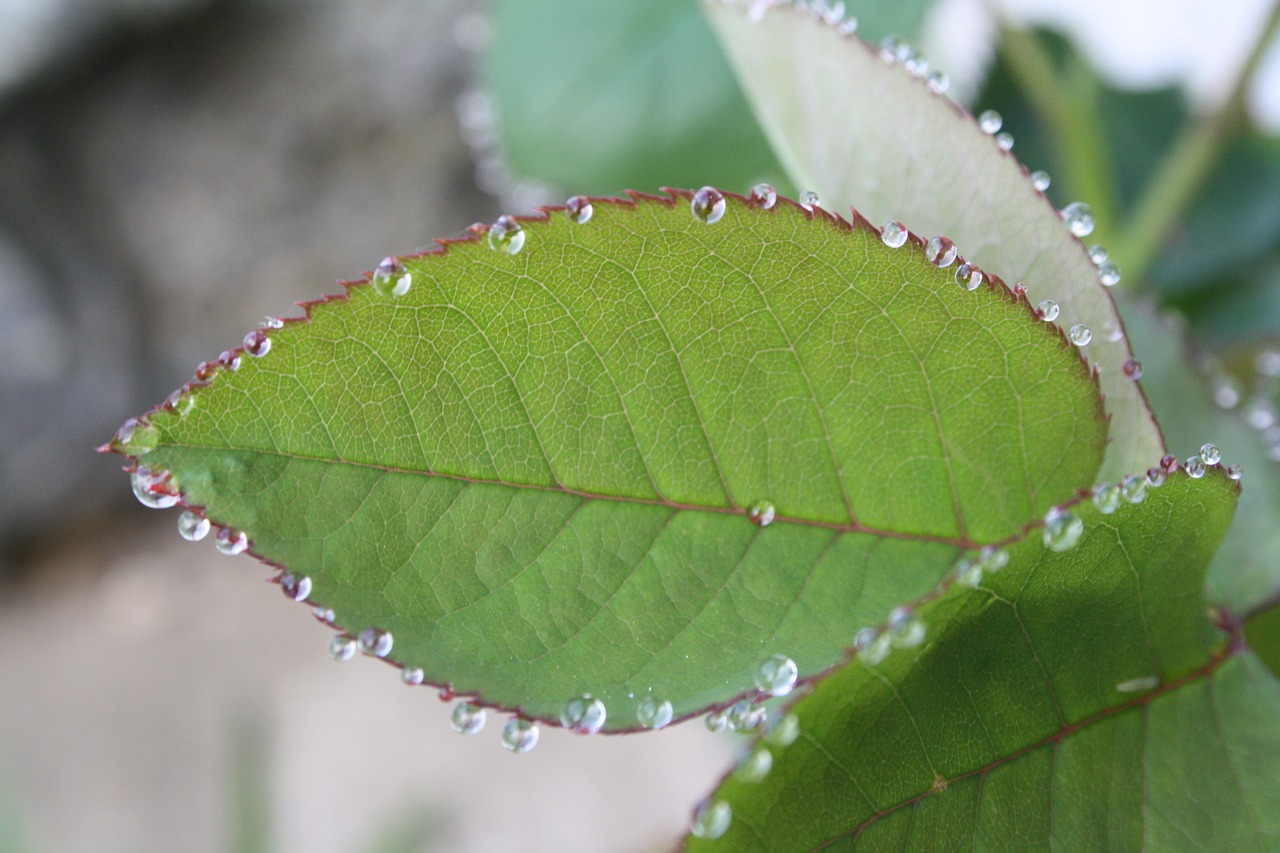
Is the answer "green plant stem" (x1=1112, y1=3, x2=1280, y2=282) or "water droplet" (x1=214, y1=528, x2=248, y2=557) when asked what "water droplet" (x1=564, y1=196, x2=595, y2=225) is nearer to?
"water droplet" (x1=214, y1=528, x2=248, y2=557)

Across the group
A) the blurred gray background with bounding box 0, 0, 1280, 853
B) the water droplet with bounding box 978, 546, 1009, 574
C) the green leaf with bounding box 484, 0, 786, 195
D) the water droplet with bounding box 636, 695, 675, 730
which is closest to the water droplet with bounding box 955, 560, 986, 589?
the water droplet with bounding box 978, 546, 1009, 574

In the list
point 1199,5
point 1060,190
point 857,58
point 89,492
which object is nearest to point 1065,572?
point 857,58

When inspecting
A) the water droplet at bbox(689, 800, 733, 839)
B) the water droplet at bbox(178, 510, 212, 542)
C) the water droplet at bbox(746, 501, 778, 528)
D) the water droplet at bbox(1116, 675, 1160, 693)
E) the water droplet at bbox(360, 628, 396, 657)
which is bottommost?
the water droplet at bbox(1116, 675, 1160, 693)

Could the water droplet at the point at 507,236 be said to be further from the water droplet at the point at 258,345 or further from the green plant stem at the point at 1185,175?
the green plant stem at the point at 1185,175

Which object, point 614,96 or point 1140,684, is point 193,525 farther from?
point 614,96

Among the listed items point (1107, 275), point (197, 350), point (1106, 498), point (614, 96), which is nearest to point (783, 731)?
point (1106, 498)

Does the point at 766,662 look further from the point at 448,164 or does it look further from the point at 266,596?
the point at 266,596

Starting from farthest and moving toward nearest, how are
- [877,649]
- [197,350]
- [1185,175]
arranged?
[197,350], [1185,175], [877,649]
